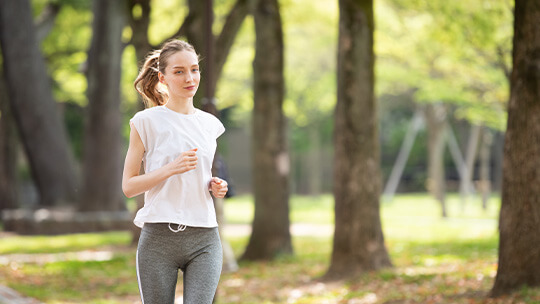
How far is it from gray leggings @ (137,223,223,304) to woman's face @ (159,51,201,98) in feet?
2.14

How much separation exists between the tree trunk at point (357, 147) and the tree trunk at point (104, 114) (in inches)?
442

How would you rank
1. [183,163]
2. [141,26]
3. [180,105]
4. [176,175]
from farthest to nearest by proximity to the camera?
[141,26]
[180,105]
[176,175]
[183,163]

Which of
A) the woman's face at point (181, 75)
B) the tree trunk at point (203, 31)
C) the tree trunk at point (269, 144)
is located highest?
the tree trunk at point (203, 31)

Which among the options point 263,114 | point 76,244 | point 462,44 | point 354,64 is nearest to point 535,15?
point 354,64

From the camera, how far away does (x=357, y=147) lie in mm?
10992

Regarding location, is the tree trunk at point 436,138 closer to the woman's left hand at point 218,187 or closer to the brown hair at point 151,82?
the brown hair at point 151,82

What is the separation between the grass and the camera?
9562mm

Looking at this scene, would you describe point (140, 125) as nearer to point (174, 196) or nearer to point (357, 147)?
point (174, 196)

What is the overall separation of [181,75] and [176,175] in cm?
49

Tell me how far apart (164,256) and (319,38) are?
26.8 metres

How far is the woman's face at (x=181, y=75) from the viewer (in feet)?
A: 13.2

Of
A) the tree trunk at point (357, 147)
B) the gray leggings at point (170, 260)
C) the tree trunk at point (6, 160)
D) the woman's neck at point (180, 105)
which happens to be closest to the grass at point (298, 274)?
the tree trunk at point (357, 147)

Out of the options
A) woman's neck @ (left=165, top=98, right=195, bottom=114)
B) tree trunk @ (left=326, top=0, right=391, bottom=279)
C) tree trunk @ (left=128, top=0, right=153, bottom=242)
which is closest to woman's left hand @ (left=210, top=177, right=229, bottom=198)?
woman's neck @ (left=165, top=98, right=195, bottom=114)

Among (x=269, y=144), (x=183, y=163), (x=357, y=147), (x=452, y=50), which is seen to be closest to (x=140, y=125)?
(x=183, y=163)
